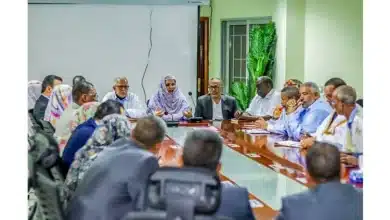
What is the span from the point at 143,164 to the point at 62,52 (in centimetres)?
591

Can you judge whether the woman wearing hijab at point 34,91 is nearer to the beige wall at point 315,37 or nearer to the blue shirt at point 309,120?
the blue shirt at point 309,120

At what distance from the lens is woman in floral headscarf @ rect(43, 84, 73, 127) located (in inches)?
220

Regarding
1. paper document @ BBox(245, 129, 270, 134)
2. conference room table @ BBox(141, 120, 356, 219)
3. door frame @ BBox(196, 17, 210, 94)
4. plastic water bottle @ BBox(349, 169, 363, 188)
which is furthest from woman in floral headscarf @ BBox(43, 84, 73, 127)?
door frame @ BBox(196, 17, 210, 94)

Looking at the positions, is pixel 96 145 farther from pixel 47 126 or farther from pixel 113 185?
pixel 47 126

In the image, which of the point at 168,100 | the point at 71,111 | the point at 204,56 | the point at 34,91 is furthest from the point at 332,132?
the point at 204,56

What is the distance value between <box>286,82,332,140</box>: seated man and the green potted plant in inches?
132

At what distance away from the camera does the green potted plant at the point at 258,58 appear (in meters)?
9.23

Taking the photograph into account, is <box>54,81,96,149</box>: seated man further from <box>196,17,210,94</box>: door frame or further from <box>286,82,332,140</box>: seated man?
<box>196,17,210,94</box>: door frame

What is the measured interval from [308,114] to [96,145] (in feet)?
8.84

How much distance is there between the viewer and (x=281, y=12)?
9133 millimetres

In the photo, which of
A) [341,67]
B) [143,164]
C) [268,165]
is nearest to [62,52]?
[341,67]

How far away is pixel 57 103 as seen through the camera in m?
5.66

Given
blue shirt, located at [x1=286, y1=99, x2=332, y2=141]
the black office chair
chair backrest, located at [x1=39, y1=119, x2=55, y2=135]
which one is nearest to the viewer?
the black office chair
